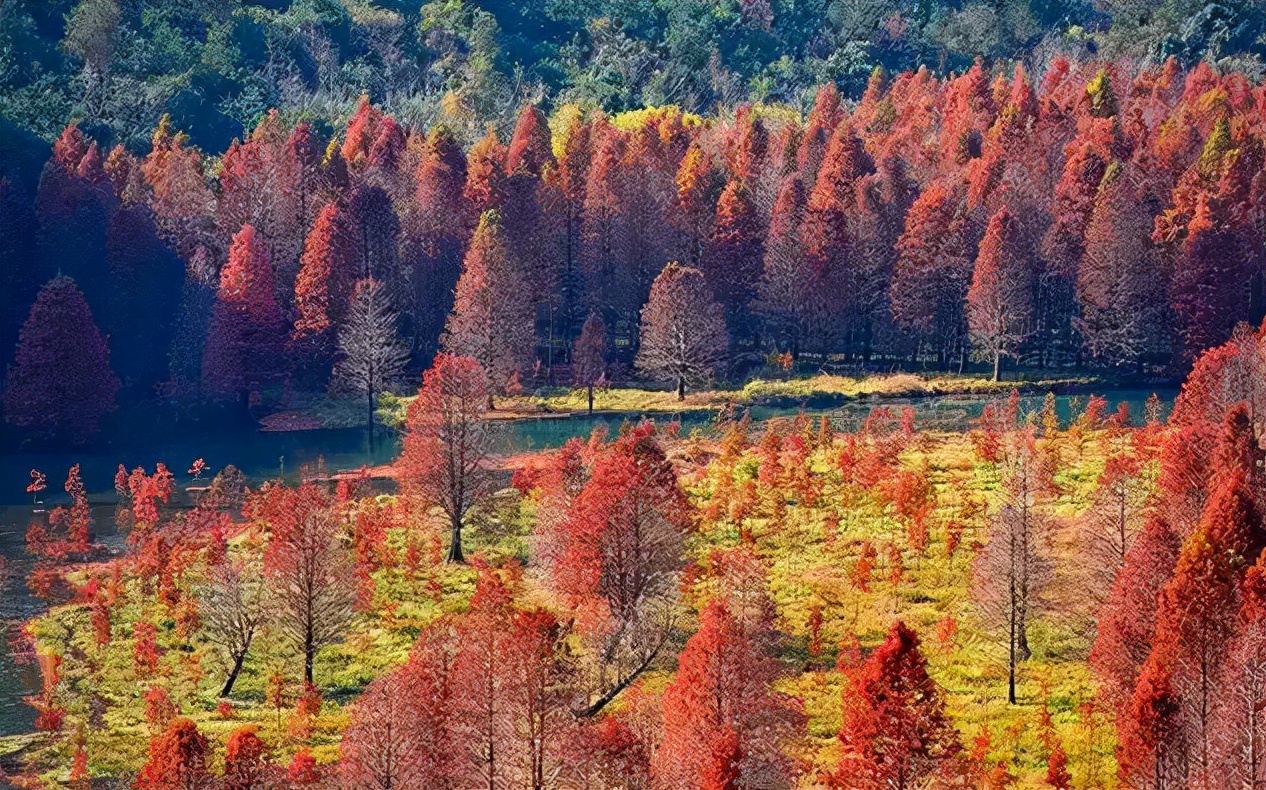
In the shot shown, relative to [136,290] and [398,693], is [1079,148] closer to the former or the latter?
[136,290]

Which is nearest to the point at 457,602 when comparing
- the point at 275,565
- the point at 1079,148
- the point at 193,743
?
the point at 275,565

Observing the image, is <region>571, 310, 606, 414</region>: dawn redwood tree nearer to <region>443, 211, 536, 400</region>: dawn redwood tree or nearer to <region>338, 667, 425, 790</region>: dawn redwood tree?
<region>443, 211, 536, 400</region>: dawn redwood tree

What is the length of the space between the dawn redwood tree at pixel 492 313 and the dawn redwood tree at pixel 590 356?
122 inches

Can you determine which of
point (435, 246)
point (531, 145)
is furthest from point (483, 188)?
point (531, 145)

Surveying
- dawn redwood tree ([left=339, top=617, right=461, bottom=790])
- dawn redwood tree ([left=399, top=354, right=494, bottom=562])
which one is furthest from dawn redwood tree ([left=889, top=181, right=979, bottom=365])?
dawn redwood tree ([left=339, top=617, right=461, bottom=790])

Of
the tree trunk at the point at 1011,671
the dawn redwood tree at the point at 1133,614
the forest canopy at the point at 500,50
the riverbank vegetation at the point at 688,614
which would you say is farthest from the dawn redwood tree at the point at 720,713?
the forest canopy at the point at 500,50

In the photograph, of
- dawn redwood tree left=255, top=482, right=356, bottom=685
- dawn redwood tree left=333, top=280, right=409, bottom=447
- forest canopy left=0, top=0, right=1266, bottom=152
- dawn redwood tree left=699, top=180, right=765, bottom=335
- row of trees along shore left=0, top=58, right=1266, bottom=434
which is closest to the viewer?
dawn redwood tree left=255, top=482, right=356, bottom=685

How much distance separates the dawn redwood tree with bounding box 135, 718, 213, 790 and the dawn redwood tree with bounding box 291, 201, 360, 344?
6584 centimetres

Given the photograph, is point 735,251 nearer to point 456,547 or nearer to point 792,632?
point 456,547

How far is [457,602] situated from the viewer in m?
60.3

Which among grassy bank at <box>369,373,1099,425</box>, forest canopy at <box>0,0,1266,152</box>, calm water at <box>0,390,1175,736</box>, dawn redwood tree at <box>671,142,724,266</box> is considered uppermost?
forest canopy at <box>0,0,1266,152</box>

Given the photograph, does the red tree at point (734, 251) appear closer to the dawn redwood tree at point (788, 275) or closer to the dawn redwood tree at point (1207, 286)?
the dawn redwood tree at point (788, 275)

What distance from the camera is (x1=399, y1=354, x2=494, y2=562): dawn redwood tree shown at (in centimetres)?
6544

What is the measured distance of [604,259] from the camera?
112250mm
